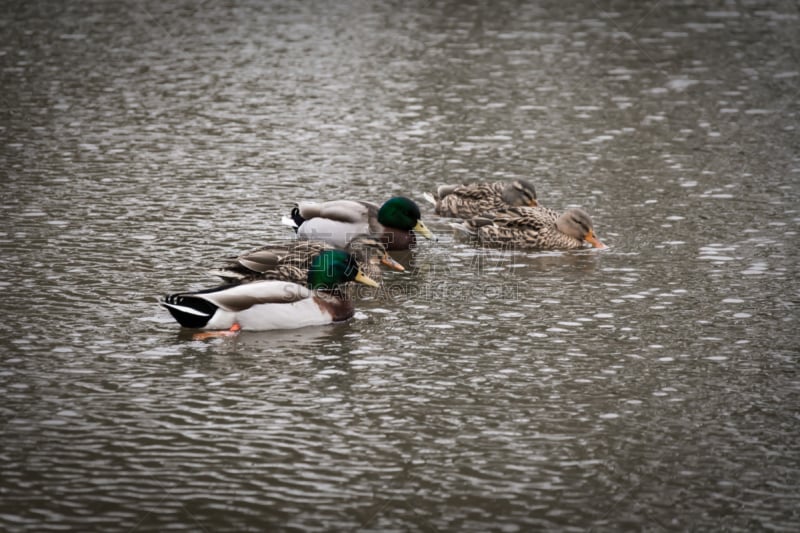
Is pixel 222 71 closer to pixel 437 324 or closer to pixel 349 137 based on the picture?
pixel 349 137

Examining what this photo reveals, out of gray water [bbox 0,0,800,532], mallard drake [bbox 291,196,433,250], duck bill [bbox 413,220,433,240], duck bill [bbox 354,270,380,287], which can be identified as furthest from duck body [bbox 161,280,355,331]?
duck bill [bbox 413,220,433,240]

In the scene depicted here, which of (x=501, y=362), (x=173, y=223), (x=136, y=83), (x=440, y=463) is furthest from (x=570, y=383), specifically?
(x=136, y=83)

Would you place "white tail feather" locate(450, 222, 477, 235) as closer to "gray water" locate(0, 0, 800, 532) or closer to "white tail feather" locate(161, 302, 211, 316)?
"gray water" locate(0, 0, 800, 532)

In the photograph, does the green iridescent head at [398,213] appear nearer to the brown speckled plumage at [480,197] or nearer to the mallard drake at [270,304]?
the brown speckled plumage at [480,197]

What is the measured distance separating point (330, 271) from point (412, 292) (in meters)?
1.17

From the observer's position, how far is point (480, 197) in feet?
45.4

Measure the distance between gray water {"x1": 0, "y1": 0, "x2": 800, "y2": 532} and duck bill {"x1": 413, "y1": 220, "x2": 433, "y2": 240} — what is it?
0.63ft

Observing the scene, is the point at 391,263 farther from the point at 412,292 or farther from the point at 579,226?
the point at 579,226

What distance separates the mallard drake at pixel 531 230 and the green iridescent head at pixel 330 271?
9.61ft

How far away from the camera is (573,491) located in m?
7.17

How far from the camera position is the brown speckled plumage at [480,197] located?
535 inches

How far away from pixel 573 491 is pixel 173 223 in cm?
730

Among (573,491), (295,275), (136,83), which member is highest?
(136,83)

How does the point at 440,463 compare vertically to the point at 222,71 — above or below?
below
